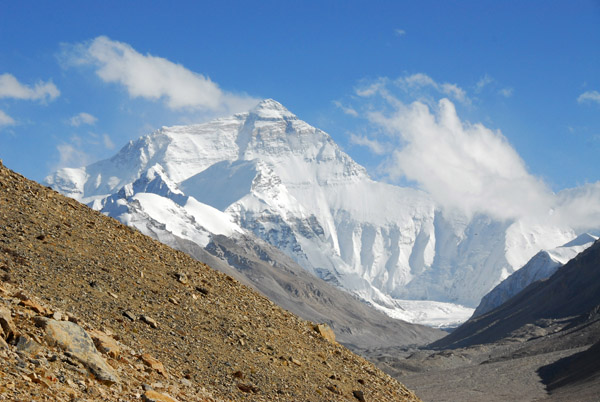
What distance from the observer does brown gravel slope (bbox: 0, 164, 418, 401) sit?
16.4 m

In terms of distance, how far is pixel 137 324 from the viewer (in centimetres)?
2222

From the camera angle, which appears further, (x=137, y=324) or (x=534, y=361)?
(x=534, y=361)

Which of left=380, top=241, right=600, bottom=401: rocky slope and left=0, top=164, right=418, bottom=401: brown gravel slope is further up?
left=380, top=241, right=600, bottom=401: rocky slope

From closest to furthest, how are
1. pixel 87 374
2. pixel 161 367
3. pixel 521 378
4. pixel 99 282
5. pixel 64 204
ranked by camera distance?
pixel 87 374 < pixel 161 367 < pixel 99 282 < pixel 64 204 < pixel 521 378

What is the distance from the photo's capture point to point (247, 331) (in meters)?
25.5

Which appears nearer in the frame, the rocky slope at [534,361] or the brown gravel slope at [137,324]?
the brown gravel slope at [137,324]

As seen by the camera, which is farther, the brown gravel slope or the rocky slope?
the rocky slope

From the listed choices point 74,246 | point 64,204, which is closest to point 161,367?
point 74,246

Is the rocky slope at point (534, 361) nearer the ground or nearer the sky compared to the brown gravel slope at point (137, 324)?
nearer the sky

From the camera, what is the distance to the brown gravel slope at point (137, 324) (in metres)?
16.4

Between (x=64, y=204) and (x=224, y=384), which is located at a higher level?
(x=64, y=204)

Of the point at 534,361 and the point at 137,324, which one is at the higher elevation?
the point at 534,361

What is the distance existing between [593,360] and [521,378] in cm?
1347

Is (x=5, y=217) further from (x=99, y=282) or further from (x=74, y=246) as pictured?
(x=99, y=282)
